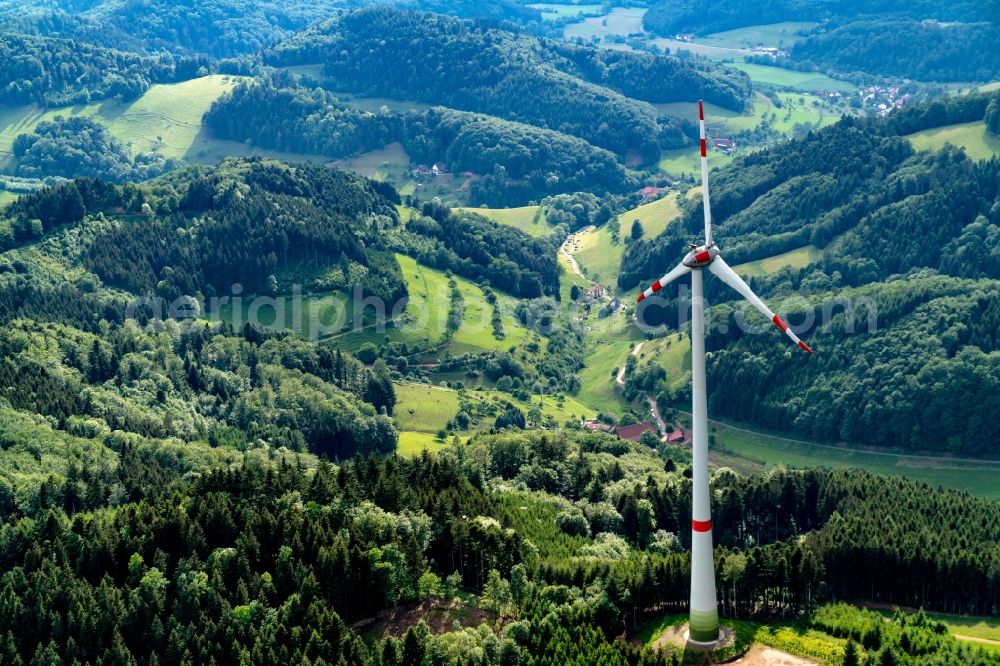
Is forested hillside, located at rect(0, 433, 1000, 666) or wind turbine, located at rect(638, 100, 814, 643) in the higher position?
wind turbine, located at rect(638, 100, 814, 643)

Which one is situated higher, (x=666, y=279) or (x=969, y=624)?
(x=666, y=279)

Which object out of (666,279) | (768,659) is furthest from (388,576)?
(666,279)

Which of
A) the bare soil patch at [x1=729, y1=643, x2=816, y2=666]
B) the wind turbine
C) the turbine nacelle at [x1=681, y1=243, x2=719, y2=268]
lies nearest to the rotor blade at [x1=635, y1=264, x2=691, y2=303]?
the wind turbine

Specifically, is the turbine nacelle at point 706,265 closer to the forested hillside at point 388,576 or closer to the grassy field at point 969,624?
the forested hillside at point 388,576

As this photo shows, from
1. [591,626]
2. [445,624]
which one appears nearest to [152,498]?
[445,624]

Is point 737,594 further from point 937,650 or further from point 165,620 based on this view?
point 165,620

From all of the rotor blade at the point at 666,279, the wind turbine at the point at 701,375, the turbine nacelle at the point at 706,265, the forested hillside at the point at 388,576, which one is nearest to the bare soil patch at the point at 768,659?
the forested hillside at the point at 388,576

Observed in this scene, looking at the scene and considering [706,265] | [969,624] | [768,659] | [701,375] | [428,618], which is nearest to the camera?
[706,265]

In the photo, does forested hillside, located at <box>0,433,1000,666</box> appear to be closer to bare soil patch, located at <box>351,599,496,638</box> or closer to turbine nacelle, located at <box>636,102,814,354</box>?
bare soil patch, located at <box>351,599,496,638</box>

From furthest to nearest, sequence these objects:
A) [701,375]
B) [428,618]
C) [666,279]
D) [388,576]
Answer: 1. [428,618]
2. [388,576]
3. [666,279]
4. [701,375]

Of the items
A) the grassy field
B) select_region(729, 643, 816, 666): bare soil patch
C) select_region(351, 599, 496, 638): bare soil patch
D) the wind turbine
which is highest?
the wind turbine

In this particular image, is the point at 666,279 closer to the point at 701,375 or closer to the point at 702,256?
the point at 702,256
